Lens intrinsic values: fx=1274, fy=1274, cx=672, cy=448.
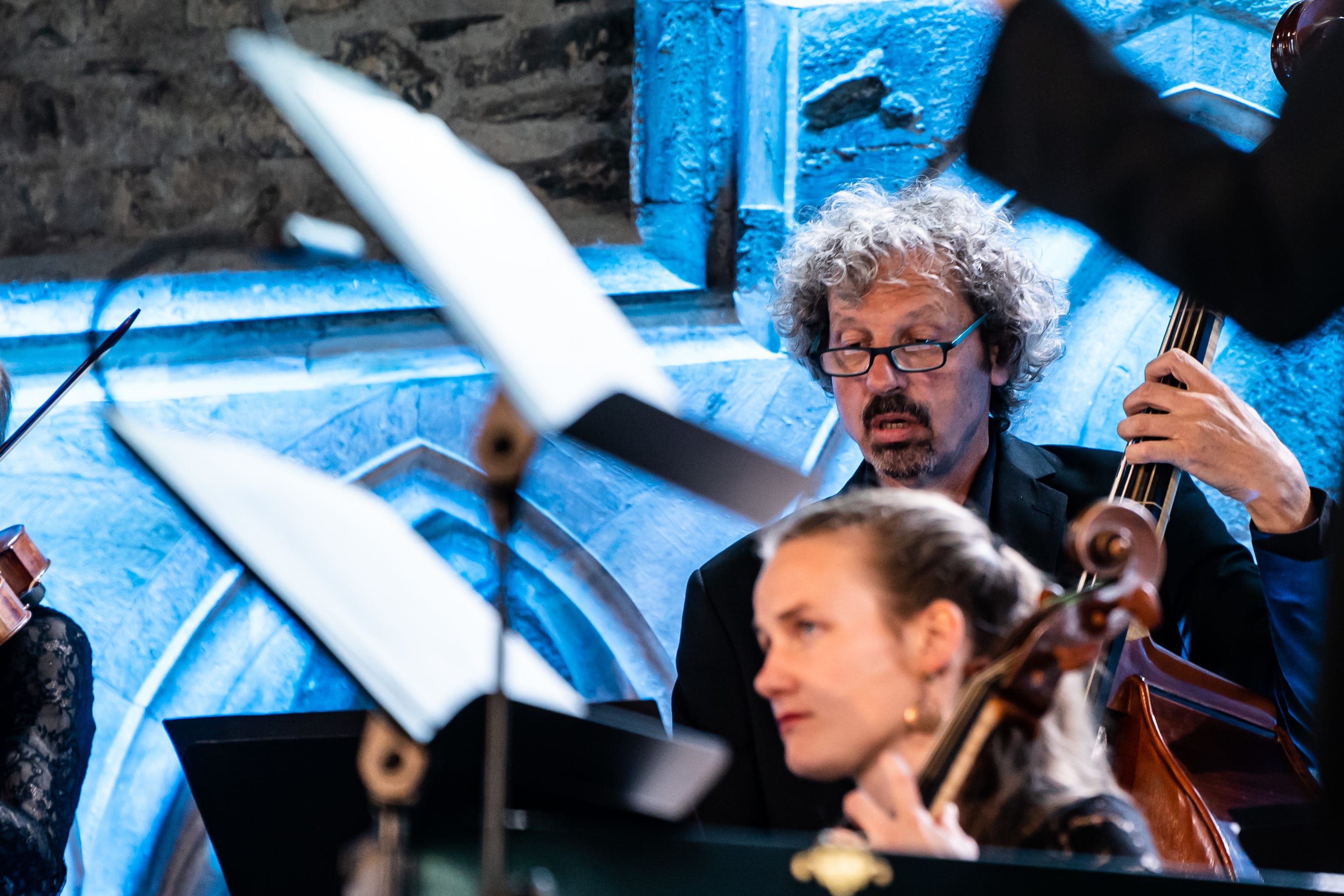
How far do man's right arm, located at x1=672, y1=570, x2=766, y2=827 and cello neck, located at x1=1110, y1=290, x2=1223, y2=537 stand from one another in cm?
57

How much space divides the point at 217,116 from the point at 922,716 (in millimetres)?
2438

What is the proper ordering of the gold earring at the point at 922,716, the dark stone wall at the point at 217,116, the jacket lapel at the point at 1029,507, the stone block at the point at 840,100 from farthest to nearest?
1. the dark stone wall at the point at 217,116
2. the stone block at the point at 840,100
3. the jacket lapel at the point at 1029,507
4. the gold earring at the point at 922,716

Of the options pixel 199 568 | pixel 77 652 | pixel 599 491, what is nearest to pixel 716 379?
pixel 599 491

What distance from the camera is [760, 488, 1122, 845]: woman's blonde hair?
0.98 metres

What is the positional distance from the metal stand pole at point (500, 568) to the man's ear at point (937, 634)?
389 millimetres

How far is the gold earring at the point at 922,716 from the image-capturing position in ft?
3.47

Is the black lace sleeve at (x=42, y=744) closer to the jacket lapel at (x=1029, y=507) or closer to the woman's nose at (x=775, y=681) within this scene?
the woman's nose at (x=775, y=681)

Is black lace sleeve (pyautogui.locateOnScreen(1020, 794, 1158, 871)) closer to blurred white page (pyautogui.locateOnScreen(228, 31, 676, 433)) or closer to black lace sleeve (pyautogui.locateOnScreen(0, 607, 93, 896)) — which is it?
blurred white page (pyautogui.locateOnScreen(228, 31, 676, 433))

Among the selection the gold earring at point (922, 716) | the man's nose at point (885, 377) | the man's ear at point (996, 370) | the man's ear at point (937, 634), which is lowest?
the man's ear at point (996, 370)

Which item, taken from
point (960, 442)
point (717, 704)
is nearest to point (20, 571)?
point (717, 704)

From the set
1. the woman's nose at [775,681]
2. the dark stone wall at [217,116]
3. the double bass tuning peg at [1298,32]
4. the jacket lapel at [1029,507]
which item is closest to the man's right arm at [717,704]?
the jacket lapel at [1029,507]

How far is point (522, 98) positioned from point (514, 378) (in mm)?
2182

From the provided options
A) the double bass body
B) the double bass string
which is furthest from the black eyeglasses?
the double bass body

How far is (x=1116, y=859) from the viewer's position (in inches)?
37.0
